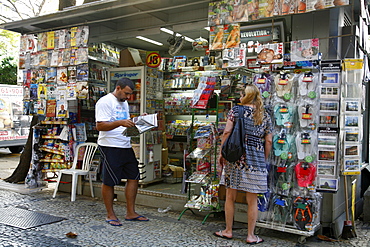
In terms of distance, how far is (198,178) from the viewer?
482cm

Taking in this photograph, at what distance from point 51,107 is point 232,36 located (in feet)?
12.1

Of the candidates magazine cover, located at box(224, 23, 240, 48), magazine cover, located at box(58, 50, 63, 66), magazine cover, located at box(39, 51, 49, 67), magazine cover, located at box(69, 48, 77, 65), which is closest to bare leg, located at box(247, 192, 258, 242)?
magazine cover, located at box(224, 23, 240, 48)

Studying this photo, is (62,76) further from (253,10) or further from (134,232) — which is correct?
(253,10)

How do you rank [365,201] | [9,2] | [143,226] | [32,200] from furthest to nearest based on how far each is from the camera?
1. [9,2]
2. [32,200]
3. [365,201]
4. [143,226]

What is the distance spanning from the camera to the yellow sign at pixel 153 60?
21.0 ft

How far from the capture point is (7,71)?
555 inches

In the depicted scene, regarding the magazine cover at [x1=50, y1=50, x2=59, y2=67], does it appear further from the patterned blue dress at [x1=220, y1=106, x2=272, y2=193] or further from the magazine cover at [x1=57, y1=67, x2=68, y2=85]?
the patterned blue dress at [x1=220, y1=106, x2=272, y2=193]

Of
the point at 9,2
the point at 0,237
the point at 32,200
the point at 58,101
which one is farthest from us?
the point at 9,2

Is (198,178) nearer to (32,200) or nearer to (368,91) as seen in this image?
(32,200)

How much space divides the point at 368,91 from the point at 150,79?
3.94 meters

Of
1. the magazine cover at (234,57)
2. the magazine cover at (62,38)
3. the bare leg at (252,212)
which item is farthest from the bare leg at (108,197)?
the magazine cover at (62,38)

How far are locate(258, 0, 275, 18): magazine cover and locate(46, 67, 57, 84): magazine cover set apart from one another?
3915mm

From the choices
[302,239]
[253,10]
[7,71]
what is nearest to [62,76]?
[253,10]

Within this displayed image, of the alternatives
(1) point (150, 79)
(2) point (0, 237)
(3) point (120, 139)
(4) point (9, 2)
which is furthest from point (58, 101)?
(4) point (9, 2)
